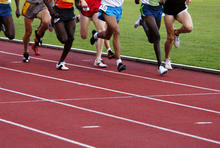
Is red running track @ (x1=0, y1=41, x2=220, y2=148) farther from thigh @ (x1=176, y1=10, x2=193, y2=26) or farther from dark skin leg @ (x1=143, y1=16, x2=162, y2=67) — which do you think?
thigh @ (x1=176, y1=10, x2=193, y2=26)

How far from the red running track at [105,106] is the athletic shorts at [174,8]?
4.25 feet

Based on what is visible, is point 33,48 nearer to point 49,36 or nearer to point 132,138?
point 49,36

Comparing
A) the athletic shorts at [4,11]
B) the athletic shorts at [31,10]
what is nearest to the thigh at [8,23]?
the athletic shorts at [4,11]

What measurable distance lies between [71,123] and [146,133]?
1153 mm

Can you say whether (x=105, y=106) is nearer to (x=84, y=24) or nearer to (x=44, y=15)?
(x=84, y=24)

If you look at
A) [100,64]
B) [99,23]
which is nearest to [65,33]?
[99,23]

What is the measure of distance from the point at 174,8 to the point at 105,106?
4638 millimetres

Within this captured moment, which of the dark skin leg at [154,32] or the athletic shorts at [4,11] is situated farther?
the athletic shorts at [4,11]

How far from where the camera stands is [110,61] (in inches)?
670

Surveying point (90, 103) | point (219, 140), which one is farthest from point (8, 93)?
point (219, 140)

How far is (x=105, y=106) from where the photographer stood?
444 inches

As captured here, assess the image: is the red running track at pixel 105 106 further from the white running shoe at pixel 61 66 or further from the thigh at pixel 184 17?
the thigh at pixel 184 17

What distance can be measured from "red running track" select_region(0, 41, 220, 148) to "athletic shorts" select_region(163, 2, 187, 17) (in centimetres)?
130

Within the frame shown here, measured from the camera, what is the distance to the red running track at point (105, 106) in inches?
354
